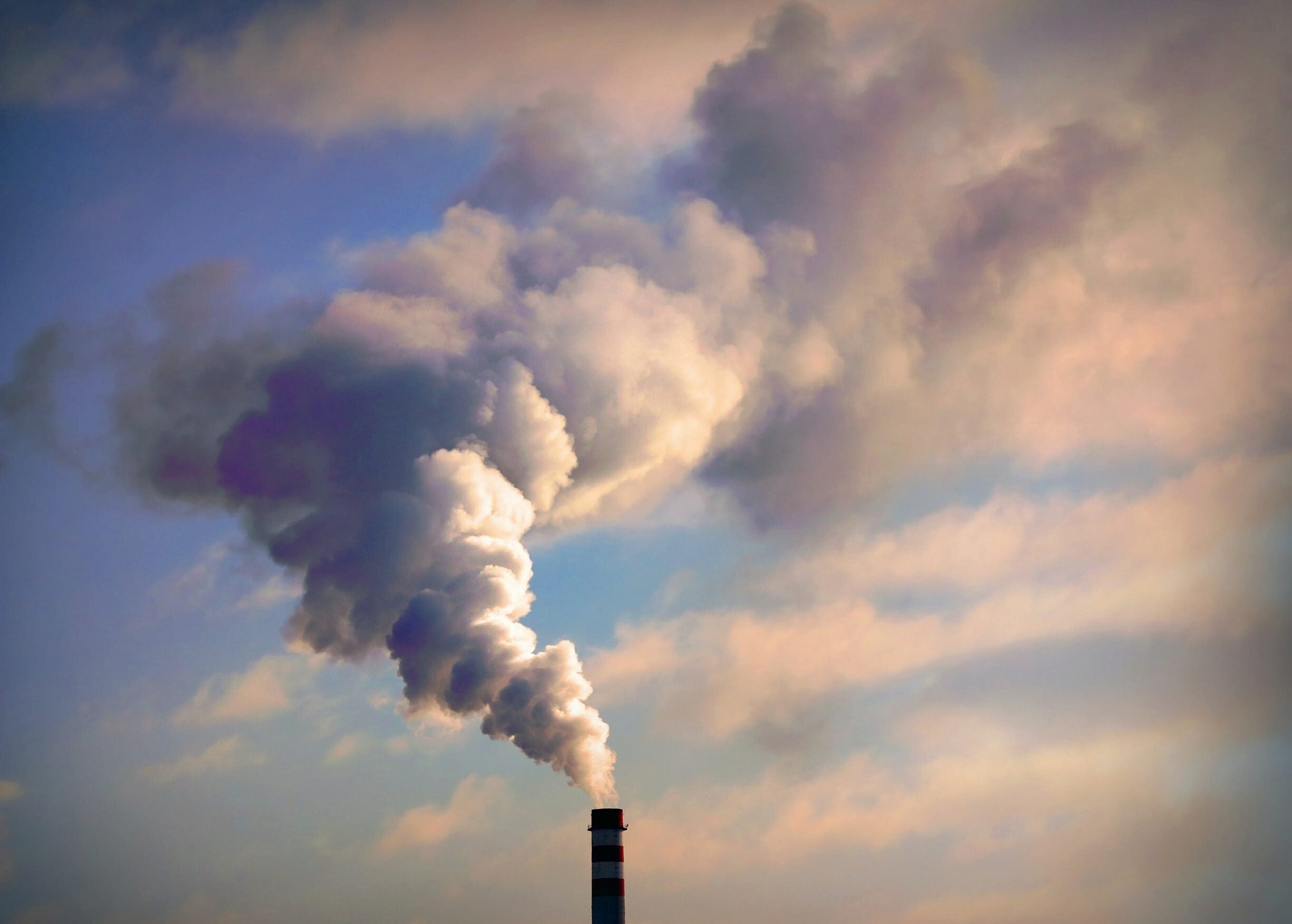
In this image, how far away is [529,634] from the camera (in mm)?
102500

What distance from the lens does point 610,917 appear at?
9575cm

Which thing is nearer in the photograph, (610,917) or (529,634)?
(610,917)

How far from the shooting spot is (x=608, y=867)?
9700 cm

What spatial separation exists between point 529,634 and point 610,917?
16621 mm

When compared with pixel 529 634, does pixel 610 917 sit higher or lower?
lower

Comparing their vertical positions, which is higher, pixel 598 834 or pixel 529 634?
pixel 529 634

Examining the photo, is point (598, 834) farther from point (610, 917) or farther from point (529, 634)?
point (529, 634)

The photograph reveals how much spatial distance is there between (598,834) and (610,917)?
4.56 metres

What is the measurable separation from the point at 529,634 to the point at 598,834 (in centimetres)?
1213

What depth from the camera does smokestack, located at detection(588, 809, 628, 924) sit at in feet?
315

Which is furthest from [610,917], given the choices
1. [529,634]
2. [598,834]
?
[529,634]

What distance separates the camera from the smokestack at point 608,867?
96.1 m
